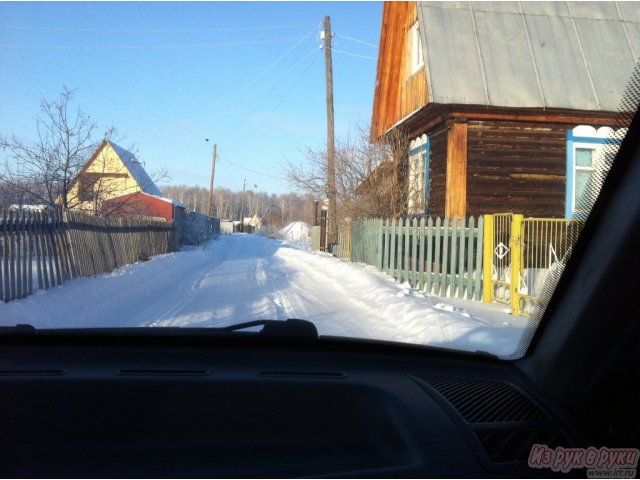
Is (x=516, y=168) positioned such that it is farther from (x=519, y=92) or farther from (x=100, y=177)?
(x=100, y=177)

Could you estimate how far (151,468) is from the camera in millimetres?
1846

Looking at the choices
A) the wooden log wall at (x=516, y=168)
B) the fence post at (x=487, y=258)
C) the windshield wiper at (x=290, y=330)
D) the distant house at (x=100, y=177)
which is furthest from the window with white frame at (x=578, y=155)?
the distant house at (x=100, y=177)

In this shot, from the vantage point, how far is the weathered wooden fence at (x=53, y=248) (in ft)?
27.6

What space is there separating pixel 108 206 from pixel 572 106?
14.8 metres

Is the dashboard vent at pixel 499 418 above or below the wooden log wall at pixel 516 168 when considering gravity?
below

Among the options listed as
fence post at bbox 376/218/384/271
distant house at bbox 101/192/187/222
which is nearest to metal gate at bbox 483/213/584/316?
fence post at bbox 376/218/384/271

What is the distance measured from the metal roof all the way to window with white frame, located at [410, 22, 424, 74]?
3.97 ft

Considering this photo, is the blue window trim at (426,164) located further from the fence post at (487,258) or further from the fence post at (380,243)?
the fence post at (487,258)

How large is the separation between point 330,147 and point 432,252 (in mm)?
8912

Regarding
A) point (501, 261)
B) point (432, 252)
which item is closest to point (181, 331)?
point (501, 261)

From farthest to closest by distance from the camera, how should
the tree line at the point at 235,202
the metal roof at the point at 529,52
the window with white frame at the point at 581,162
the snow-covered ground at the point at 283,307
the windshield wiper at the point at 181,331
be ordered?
the tree line at the point at 235,202 → the window with white frame at the point at 581,162 → the metal roof at the point at 529,52 → the snow-covered ground at the point at 283,307 → the windshield wiper at the point at 181,331

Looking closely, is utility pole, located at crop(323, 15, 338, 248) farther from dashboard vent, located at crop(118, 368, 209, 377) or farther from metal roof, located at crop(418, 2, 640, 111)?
dashboard vent, located at crop(118, 368, 209, 377)

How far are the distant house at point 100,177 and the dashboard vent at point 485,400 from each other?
568 inches

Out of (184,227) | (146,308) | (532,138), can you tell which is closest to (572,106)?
(532,138)
